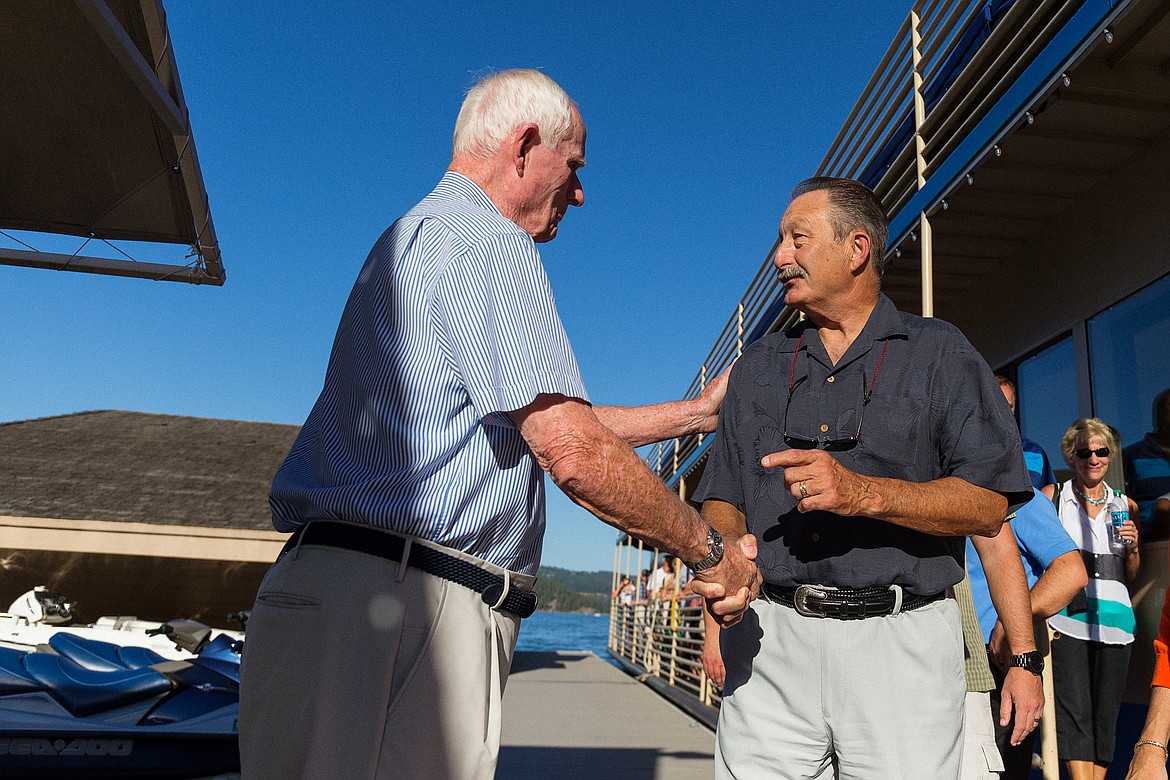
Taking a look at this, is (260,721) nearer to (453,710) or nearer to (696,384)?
(453,710)

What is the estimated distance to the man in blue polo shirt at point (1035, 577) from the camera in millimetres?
3428

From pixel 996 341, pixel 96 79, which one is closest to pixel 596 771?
pixel 996 341

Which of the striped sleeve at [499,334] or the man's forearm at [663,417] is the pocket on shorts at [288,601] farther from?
the man's forearm at [663,417]

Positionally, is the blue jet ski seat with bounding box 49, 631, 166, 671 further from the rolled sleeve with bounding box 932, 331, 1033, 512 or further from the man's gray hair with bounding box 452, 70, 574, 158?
the rolled sleeve with bounding box 932, 331, 1033, 512

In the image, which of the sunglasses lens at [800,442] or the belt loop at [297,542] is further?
the sunglasses lens at [800,442]

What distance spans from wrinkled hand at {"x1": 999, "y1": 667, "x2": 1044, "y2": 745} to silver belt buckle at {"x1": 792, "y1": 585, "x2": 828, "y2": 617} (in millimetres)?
764

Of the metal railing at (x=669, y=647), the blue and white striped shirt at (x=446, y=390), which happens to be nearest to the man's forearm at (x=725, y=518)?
the blue and white striped shirt at (x=446, y=390)

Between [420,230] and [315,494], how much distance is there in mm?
586

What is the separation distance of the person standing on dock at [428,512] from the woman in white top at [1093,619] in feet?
11.9

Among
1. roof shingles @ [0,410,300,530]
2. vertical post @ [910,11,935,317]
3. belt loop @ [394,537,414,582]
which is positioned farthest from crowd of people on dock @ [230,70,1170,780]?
roof shingles @ [0,410,300,530]

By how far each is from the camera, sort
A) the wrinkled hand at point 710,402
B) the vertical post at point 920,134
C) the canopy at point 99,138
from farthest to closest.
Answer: the canopy at point 99,138 → the vertical post at point 920,134 → the wrinkled hand at point 710,402

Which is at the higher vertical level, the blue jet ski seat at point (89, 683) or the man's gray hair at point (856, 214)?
the man's gray hair at point (856, 214)

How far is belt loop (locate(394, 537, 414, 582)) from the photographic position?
1751mm

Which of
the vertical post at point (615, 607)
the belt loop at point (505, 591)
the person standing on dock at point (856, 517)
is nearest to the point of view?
the belt loop at point (505, 591)
